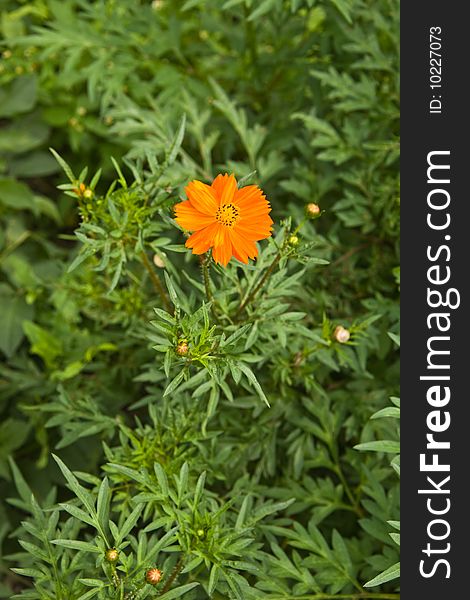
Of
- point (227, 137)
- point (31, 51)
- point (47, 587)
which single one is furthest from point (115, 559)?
point (31, 51)

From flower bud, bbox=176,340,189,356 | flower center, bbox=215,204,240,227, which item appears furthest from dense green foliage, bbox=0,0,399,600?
flower center, bbox=215,204,240,227

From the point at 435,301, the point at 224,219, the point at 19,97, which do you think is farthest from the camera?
the point at 19,97

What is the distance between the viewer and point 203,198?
1.34 m

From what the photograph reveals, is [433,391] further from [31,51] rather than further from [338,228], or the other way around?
[31,51]

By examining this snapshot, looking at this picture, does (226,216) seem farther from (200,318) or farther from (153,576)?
(153,576)

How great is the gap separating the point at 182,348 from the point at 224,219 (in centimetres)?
25

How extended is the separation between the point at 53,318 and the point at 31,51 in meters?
1.17

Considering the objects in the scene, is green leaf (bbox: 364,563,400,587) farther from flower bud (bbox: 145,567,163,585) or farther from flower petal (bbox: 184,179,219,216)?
flower petal (bbox: 184,179,219,216)

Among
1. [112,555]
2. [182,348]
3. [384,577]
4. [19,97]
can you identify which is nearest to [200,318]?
[182,348]

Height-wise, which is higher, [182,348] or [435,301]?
[435,301]

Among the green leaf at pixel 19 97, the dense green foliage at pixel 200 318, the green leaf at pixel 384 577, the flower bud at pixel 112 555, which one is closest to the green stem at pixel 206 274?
the dense green foliage at pixel 200 318

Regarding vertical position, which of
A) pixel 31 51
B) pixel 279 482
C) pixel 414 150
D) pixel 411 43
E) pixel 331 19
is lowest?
pixel 279 482

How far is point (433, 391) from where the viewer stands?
5.71 ft

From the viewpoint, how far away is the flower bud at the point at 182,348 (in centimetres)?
135
